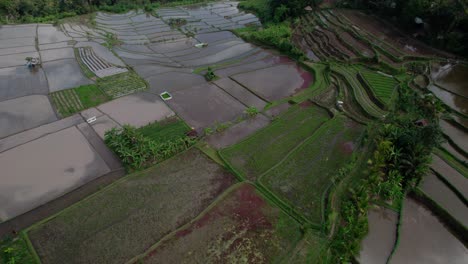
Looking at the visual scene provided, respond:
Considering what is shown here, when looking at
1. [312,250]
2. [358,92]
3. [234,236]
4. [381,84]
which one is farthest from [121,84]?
[381,84]

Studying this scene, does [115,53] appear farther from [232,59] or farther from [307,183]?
[307,183]

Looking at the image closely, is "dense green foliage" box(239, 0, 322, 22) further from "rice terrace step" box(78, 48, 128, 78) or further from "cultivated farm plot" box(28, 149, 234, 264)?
"cultivated farm plot" box(28, 149, 234, 264)

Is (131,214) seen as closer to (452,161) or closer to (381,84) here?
(452,161)

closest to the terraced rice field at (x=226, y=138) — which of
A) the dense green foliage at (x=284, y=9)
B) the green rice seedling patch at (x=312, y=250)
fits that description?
the green rice seedling patch at (x=312, y=250)

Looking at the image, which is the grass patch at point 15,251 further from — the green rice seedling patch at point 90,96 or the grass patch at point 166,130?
the green rice seedling patch at point 90,96

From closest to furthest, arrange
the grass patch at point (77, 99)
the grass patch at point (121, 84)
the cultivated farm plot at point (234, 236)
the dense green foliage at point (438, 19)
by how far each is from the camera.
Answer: the cultivated farm plot at point (234, 236) → the grass patch at point (77, 99) → the grass patch at point (121, 84) → the dense green foliage at point (438, 19)

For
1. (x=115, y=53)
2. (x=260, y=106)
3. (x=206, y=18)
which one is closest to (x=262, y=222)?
(x=260, y=106)
